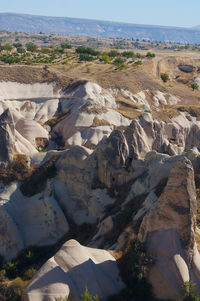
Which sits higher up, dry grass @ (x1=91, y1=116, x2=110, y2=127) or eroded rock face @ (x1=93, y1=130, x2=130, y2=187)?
eroded rock face @ (x1=93, y1=130, x2=130, y2=187)

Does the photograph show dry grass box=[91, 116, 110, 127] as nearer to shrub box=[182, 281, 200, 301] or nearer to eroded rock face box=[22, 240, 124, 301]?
eroded rock face box=[22, 240, 124, 301]

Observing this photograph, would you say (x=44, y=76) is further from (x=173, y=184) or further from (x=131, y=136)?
(x=173, y=184)

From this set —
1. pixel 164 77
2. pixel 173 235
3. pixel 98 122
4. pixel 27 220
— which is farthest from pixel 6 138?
pixel 164 77

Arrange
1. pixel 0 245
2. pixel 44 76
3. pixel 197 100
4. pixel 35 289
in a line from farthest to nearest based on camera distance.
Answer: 1. pixel 197 100
2. pixel 44 76
3. pixel 0 245
4. pixel 35 289

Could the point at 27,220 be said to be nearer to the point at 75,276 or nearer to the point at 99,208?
the point at 99,208

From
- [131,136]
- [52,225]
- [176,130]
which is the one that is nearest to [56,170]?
[52,225]

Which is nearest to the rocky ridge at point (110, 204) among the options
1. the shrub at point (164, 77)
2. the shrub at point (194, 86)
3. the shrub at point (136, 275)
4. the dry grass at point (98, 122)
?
the shrub at point (136, 275)

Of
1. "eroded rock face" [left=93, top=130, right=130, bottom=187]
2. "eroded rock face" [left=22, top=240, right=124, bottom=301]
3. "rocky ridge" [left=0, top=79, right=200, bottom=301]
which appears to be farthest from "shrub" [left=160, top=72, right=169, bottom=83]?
"eroded rock face" [left=22, top=240, right=124, bottom=301]
